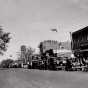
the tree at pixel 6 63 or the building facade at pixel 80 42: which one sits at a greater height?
the building facade at pixel 80 42

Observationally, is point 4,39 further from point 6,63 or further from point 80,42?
point 6,63

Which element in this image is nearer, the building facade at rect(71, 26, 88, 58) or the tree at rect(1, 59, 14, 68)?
the building facade at rect(71, 26, 88, 58)

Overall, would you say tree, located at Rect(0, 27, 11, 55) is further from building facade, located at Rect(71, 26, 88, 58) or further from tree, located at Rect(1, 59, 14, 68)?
tree, located at Rect(1, 59, 14, 68)

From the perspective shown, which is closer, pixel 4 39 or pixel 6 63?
pixel 4 39

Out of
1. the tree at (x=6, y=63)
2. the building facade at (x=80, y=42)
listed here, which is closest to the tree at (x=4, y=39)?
the building facade at (x=80, y=42)

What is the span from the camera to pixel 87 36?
195ft

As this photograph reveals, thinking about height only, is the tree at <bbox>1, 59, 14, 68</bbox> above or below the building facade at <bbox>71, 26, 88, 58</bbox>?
below

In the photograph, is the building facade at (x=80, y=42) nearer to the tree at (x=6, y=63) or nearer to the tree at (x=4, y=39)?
the tree at (x=4, y=39)

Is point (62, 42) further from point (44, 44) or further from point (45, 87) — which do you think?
point (45, 87)

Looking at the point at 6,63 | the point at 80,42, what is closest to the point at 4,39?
the point at 80,42

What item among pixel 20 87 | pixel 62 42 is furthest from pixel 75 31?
pixel 20 87

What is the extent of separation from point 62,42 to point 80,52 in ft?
151

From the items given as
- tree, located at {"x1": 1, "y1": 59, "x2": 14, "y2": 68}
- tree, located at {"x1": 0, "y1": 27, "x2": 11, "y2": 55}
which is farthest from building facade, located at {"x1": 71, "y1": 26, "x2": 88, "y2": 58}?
tree, located at {"x1": 1, "y1": 59, "x2": 14, "y2": 68}

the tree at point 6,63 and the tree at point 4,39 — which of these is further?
the tree at point 6,63
